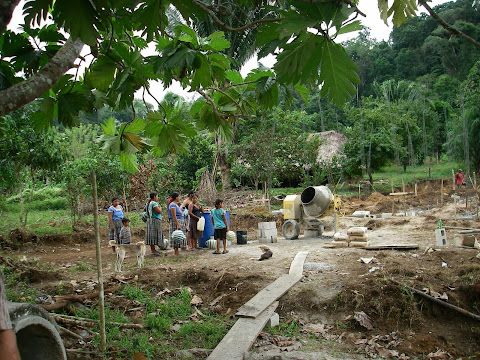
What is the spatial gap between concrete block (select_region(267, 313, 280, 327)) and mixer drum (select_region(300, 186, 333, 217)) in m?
6.32

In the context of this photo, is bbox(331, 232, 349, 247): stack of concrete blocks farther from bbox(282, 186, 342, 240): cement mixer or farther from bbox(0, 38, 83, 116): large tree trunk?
bbox(0, 38, 83, 116): large tree trunk

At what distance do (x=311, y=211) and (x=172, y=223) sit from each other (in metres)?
4.15

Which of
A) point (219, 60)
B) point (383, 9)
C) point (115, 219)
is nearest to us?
point (383, 9)

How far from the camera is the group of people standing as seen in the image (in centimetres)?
933

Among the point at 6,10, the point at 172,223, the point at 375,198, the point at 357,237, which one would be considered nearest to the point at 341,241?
the point at 357,237

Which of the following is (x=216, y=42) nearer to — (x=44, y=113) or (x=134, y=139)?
(x=134, y=139)

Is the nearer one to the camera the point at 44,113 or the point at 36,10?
the point at 36,10

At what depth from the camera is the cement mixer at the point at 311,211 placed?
11297mm

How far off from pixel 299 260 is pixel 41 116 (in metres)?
6.19

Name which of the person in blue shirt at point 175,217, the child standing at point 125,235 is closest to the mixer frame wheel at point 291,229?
the person in blue shirt at point 175,217

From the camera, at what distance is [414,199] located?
2231cm

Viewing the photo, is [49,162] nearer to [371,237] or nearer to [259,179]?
[371,237]

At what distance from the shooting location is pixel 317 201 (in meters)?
11.3

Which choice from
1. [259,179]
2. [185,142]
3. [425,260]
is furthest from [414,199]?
[185,142]
